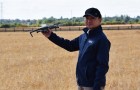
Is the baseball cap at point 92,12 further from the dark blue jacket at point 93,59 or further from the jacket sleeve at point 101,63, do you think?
the jacket sleeve at point 101,63

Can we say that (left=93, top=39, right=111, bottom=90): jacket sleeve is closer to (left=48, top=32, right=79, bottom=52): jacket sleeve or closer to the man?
the man

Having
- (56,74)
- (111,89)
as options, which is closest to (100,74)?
(111,89)

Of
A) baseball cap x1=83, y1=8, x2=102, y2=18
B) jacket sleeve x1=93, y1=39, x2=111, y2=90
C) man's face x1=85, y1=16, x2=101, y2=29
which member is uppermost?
baseball cap x1=83, y1=8, x2=102, y2=18

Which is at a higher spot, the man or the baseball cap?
the baseball cap

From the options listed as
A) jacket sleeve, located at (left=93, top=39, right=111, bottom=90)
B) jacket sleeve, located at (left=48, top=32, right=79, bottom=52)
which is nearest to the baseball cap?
jacket sleeve, located at (left=93, top=39, right=111, bottom=90)

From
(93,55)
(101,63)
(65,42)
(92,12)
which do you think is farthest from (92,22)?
(65,42)

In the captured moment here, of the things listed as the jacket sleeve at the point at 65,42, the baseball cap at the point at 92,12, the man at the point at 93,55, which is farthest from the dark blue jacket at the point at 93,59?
the jacket sleeve at the point at 65,42

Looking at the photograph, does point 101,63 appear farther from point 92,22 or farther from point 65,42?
point 65,42

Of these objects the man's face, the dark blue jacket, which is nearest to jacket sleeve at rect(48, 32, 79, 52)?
the dark blue jacket

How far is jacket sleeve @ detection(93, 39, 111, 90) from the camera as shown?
188 inches

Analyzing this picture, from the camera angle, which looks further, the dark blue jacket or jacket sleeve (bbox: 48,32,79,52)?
jacket sleeve (bbox: 48,32,79,52)

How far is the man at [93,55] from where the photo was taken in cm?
480

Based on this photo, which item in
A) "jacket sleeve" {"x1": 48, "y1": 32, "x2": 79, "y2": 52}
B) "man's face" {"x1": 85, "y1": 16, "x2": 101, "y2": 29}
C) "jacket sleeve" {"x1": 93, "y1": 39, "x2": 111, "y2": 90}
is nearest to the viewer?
"jacket sleeve" {"x1": 93, "y1": 39, "x2": 111, "y2": 90}

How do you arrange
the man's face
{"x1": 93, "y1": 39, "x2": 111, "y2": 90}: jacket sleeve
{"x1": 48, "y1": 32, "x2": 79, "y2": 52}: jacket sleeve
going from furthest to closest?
{"x1": 48, "y1": 32, "x2": 79, "y2": 52}: jacket sleeve < the man's face < {"x1": 93, "y1": 39, "x2": 111, "y2": 90}: jacket sleeve
